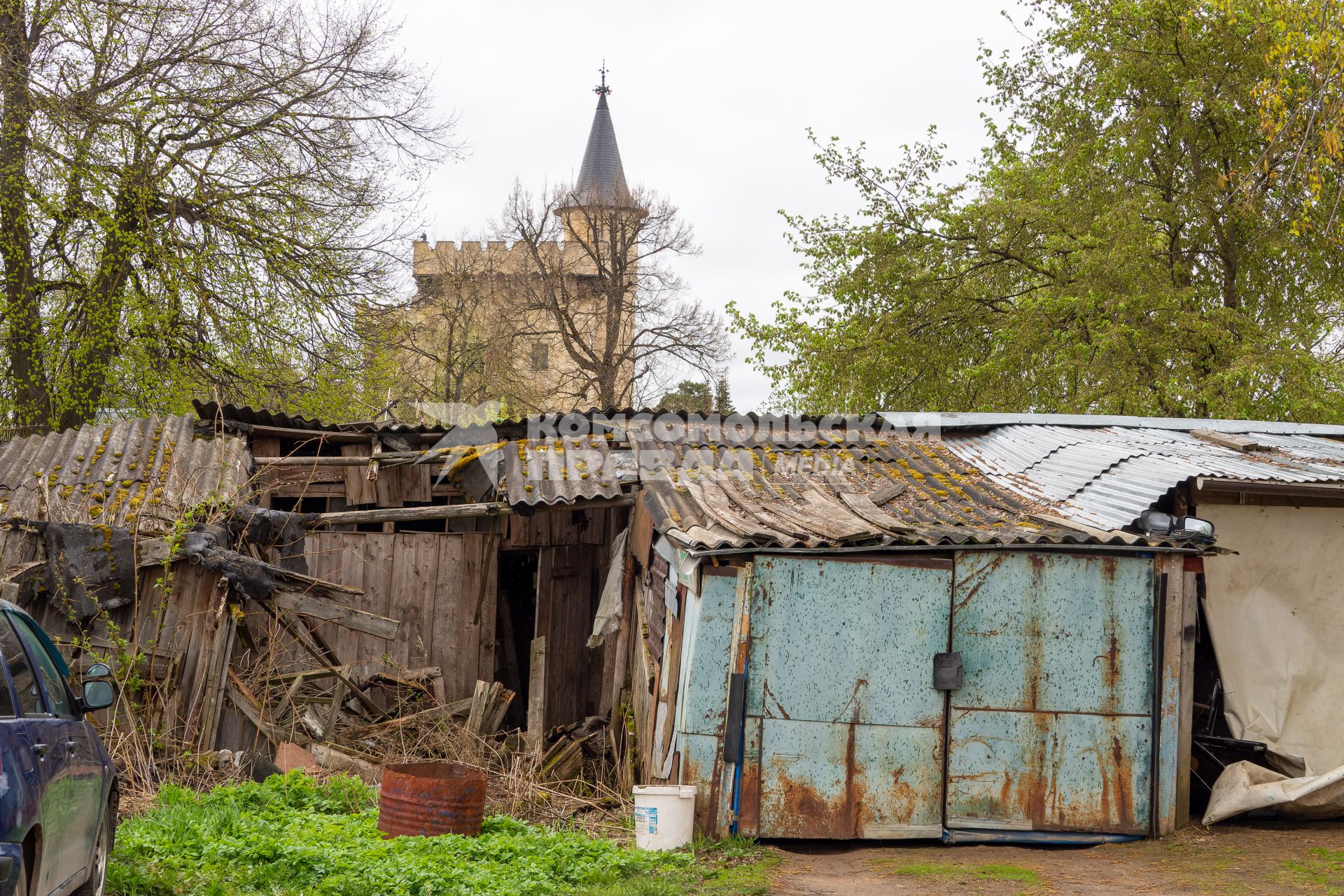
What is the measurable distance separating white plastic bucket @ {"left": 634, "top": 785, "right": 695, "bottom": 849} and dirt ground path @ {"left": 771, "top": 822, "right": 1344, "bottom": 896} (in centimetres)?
71

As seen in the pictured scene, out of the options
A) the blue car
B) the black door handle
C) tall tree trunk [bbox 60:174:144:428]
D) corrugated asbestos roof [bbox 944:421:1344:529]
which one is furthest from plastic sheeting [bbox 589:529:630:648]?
tall tree trunk [bbox 60:174:144:428]

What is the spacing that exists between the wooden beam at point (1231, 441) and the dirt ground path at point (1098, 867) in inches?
133

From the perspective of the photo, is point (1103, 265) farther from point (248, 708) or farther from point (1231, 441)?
point (248, 708)

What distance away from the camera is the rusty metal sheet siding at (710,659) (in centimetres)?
712

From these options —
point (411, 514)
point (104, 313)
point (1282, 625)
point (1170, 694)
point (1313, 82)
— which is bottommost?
point (1170, 694)

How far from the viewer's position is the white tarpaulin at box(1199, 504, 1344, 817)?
8.34 m

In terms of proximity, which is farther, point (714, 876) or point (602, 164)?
point (602, 164)

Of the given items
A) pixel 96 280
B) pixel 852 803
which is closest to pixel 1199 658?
pixel 852 803

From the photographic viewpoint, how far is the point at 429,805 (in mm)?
6812

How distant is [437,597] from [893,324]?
13341 mm

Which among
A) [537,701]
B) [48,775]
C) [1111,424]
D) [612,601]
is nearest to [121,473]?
[537,701]

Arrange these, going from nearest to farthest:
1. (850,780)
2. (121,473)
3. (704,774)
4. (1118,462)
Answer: (704,774) < (850,780) < (1118,462) < (121,473)

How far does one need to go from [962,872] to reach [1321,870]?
2.26 m

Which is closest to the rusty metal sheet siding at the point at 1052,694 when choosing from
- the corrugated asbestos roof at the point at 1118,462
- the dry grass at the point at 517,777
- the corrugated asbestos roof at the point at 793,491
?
the corrugated asbestos roof at the point at 793,491
